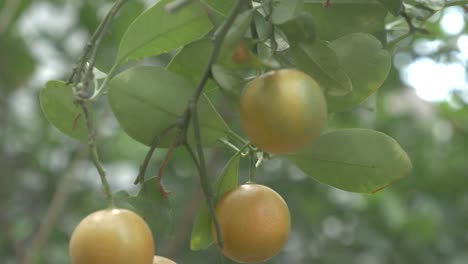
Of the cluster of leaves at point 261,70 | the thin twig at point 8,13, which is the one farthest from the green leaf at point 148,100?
the thin twig at point 8,13

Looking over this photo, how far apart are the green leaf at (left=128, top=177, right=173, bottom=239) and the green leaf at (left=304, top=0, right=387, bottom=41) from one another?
0.17m

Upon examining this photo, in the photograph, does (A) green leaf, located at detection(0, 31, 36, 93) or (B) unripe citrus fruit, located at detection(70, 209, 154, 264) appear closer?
(B) unripe citrus fruit, located at detection(70, 209, 154, 264)

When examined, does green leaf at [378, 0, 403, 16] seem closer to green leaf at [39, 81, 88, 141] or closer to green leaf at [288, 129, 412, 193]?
green leaf at [288, 129, 412, 193]

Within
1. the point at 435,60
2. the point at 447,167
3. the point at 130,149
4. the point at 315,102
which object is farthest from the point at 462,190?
the point at 315,102

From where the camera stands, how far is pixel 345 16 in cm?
56

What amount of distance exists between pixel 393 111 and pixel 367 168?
4.31ft

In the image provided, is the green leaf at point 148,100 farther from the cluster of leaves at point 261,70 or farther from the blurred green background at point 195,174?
the blurred green background at point 195,174

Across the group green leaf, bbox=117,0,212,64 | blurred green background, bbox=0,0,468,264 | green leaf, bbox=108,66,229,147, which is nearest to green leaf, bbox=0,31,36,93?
blurred green background, bbox=0,0,468,264

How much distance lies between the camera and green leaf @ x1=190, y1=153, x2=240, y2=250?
0.58m

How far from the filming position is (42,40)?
1907 millimetres

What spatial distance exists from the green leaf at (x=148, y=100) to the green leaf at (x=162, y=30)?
7cm

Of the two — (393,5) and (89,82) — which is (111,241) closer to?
(89,82)

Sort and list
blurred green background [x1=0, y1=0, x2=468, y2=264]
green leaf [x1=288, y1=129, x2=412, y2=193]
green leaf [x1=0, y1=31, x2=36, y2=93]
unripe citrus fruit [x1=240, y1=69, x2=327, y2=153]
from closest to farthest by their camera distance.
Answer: unripe citrus fruit [x1=240, y1=69, x2=327, y2=153] → green leaf [x1=288, y1=129, x2=412, y2=193] → blurred green background [x1=0, y1=0, x2=468, y2=264] → green leaf [x1=0, y1=31, x2=36, y2=93]

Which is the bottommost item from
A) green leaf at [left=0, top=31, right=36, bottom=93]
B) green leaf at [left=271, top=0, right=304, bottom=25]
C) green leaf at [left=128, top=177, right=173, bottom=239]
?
green leaf at [left=0, top=31, right=36, bottom=93]
